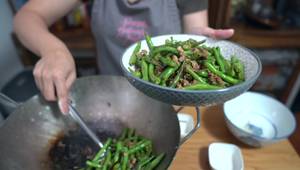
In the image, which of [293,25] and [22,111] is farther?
[293,25]

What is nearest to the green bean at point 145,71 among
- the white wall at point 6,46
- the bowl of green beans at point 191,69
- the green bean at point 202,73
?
the bowl of green beans at point 191,69

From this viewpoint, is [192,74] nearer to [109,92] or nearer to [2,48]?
[109,92]

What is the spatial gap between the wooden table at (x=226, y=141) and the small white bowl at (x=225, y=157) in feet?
0.08

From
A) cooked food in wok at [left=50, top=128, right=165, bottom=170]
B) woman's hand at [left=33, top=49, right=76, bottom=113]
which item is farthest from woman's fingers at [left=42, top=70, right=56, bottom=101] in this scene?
cooked food in wok at [left=50, top=128, right=165, bottom=170]

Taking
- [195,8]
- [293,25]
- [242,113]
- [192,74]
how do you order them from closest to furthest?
[192,74] → [242,113] → [195,8] → [293,25]

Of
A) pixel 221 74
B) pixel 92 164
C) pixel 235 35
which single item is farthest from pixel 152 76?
pixel 235 35

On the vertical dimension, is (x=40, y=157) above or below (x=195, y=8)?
below

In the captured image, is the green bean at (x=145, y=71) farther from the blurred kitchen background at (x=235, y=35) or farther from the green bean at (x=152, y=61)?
the blurred kitchen background at (x=235, y=35)

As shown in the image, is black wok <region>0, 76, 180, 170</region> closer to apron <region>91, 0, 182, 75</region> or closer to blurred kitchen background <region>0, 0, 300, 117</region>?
apron <region>91, 0, 182, 75</region>

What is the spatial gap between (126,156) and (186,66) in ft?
0.82

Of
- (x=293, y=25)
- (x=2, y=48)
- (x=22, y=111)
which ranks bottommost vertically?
(x=293, y=25)

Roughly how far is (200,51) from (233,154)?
27 centimetres

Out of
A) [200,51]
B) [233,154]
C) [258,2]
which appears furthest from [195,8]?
[258,2]

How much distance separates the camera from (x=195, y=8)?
863 millimetres
